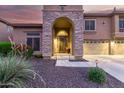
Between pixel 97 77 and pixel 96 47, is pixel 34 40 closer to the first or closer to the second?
pixel 96 47

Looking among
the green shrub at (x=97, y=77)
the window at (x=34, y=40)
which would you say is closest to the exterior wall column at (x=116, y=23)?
the window at (x=34, y=40)

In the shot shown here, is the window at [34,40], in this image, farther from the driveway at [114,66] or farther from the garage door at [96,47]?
the garage door at [96,47]

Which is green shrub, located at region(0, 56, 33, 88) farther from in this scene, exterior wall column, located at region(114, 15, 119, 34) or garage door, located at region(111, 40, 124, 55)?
garage door, located at region(111, 40, 124, 55)

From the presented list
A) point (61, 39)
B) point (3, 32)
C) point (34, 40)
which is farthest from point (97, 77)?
point (61, 39)

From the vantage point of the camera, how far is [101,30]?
29406 mm

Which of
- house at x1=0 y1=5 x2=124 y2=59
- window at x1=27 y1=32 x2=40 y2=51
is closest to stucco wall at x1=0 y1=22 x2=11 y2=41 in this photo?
house at x1=0 y1=5 x2=124 y2=59

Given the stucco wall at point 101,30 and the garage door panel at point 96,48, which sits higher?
the stucco wall at point 101,30

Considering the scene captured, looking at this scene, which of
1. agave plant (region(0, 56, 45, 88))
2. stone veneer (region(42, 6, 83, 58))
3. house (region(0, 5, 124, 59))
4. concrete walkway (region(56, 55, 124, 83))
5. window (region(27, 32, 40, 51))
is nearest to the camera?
agave plant (region(0, 56, 45, 88))

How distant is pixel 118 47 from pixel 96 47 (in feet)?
9.87

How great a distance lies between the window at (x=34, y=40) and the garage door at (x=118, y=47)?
36.1ft

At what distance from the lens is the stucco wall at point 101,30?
95.7ft

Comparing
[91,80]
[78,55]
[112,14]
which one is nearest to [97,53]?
[112,14]

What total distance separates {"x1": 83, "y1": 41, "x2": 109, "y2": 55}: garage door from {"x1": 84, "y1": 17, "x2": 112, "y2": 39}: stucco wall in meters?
0.84

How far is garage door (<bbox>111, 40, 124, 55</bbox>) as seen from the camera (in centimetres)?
2983
